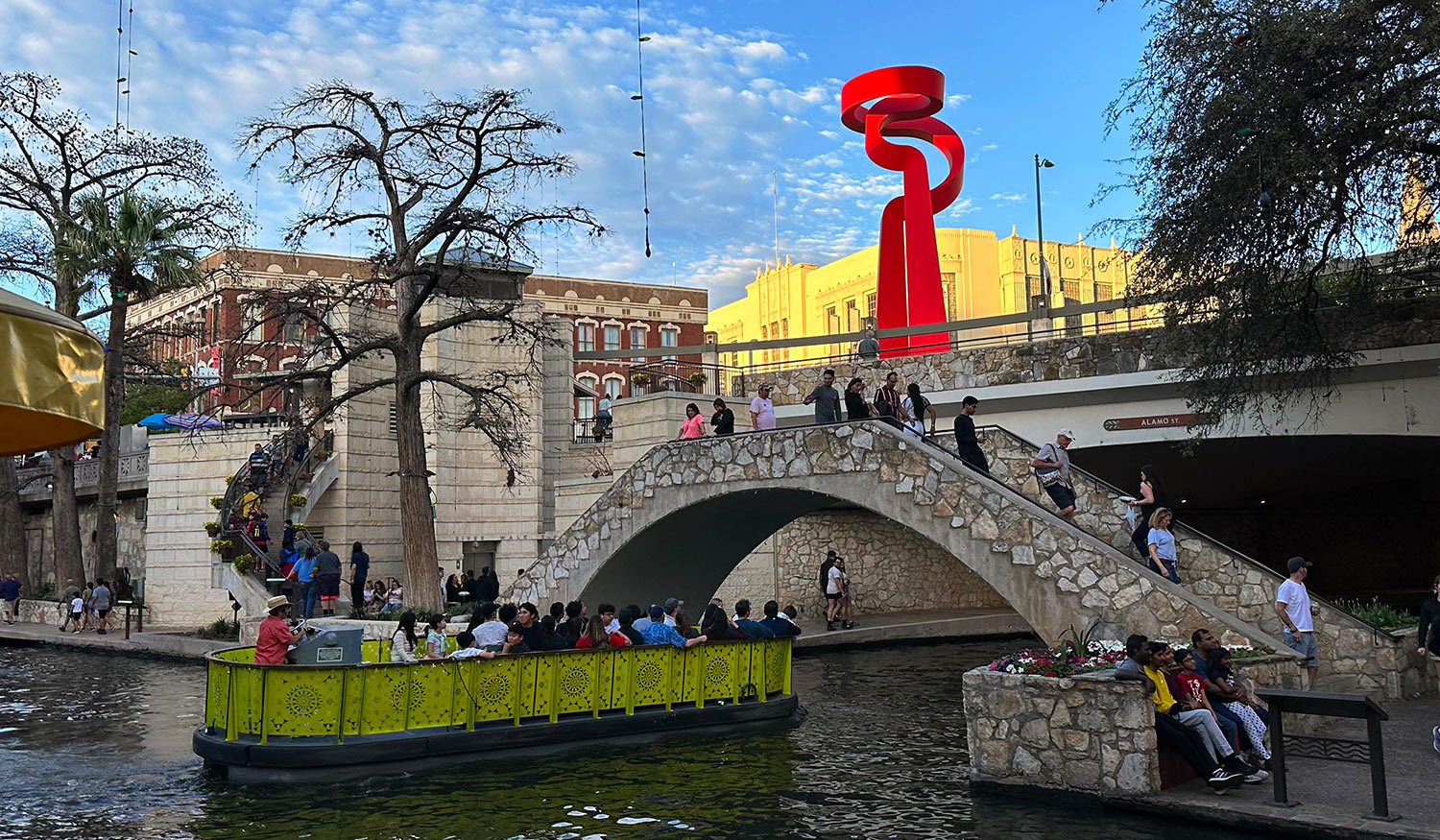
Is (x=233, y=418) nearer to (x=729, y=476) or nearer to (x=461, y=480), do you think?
(x=461, y=480)

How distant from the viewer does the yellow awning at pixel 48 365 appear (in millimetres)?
5016

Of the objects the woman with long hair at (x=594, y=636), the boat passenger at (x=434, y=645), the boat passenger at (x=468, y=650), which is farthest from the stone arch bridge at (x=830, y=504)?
the boat passenger at (x=434, y=645)

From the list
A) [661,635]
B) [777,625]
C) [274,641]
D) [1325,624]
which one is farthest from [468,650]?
[1325,624]

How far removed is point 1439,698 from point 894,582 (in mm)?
16254

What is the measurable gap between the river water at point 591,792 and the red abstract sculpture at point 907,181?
621 inches

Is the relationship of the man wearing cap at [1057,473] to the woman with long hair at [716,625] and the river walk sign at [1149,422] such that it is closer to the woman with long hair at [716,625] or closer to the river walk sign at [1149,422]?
the woman with long hair at [716,625]

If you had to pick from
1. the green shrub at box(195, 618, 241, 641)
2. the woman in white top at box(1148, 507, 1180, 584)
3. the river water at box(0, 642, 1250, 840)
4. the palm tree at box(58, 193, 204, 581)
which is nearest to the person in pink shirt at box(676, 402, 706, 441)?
the river water at box(0, 642, 1250, 840)

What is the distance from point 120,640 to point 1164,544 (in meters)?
22.5

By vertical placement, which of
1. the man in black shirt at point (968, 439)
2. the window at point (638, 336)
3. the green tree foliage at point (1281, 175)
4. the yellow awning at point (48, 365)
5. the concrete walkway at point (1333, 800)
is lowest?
the concrete walkway at point (1333, 800)

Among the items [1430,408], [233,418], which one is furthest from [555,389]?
[1430,408]

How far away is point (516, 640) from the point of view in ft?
48.2

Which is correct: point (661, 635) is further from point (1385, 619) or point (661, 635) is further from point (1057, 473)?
point (1385, 619)

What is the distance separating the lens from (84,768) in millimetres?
13664

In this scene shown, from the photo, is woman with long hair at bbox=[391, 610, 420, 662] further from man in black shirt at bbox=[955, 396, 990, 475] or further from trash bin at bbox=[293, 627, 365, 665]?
man in black shirt at bbox=[955, 396, 990, 475]
